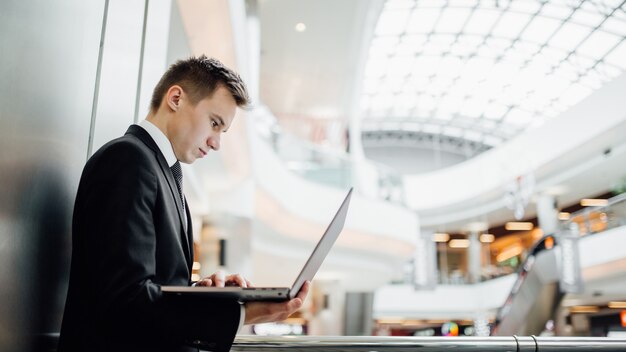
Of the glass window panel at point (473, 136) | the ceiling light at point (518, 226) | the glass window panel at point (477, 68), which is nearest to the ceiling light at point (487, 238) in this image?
the ceiling light at point (518, 226)

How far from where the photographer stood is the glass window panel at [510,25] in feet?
63.8

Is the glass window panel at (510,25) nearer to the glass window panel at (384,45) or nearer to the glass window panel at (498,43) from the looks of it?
the glass window panel at (498,43)

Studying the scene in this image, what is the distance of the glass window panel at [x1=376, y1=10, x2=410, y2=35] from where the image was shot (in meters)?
19.0

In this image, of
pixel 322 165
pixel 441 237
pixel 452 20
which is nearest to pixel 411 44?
pixel 452 20

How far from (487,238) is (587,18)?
43.9ft

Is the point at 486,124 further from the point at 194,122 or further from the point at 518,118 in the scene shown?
the point at 194,122

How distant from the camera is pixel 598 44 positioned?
1193 centimetres

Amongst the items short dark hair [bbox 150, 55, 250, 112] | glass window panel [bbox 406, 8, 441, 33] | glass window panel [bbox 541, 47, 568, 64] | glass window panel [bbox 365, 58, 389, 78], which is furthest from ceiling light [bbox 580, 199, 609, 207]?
short dark hair [bbox 150, 55, 250, 112]

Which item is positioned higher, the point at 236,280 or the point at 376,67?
the point at 376,67

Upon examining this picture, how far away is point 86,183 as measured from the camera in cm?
108

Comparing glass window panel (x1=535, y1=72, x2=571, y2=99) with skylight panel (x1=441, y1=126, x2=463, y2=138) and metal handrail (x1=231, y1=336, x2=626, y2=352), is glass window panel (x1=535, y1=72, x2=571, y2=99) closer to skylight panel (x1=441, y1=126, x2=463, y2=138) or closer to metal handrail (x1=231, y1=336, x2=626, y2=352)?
skylight panel (x1=441, y1=126, x2=463, y2=138)

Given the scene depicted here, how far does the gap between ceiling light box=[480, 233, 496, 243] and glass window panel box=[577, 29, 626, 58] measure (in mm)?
12232

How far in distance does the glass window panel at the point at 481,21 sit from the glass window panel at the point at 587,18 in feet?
11.3

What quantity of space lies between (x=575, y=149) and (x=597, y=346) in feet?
51.2
